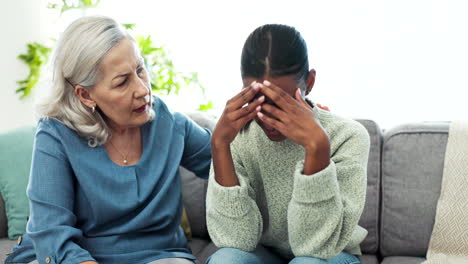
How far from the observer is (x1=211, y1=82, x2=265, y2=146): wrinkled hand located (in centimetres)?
133

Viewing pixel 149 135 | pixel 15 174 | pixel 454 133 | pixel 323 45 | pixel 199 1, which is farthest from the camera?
pixel 199 1

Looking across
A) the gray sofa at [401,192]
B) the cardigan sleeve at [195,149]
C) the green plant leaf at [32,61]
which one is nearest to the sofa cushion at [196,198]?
the gray sofa at [401,192]

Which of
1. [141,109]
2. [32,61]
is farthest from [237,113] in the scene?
[32,61]

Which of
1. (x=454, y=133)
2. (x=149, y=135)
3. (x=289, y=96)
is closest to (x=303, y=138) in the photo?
(x=289, y=96)

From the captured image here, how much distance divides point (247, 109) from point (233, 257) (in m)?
0.37

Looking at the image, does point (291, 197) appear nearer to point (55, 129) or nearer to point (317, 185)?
point (317, 185)

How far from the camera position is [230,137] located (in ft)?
4.65

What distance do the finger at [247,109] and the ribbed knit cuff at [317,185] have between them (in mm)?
184

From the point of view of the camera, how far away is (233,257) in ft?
4.58

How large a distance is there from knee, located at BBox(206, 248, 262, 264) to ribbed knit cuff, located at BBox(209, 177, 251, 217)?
0.09m

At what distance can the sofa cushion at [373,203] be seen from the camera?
2.00 m

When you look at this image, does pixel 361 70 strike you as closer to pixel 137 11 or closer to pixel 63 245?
pixel 137 11

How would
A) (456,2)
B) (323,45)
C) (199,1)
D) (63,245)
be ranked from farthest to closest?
(199,1)
(323,45)
(456,2)
(63,245)

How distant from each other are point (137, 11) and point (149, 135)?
1789 millimetres
